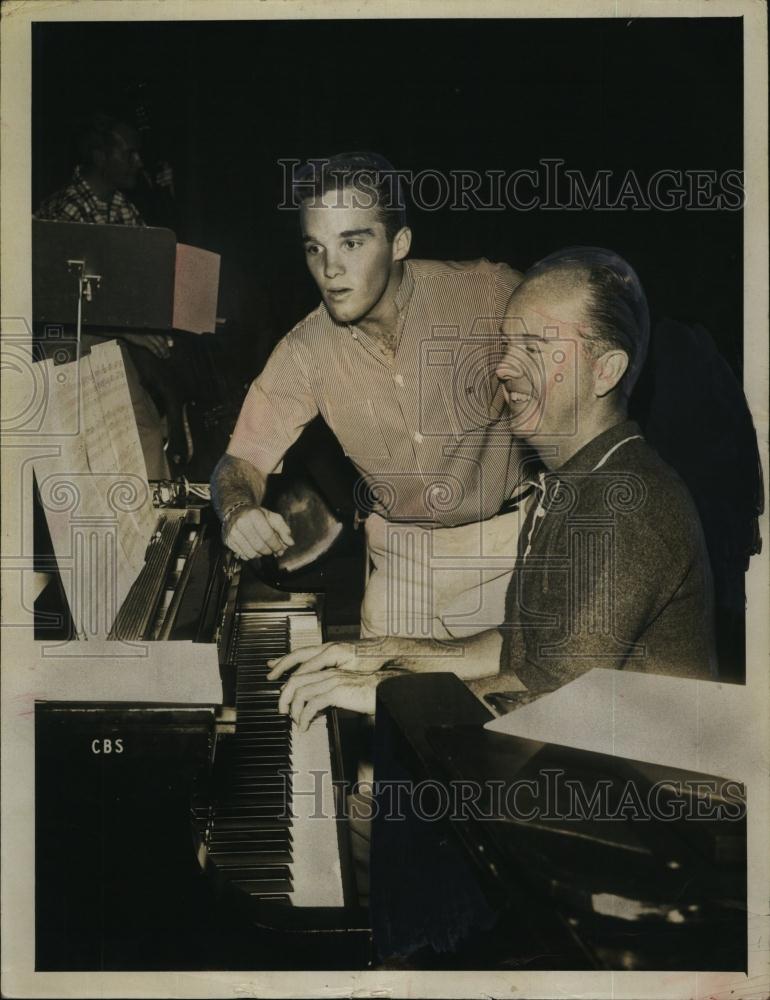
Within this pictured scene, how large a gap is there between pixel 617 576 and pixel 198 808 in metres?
1.12

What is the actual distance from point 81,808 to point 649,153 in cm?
223

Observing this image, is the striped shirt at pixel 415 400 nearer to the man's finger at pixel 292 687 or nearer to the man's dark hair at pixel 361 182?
the man's dark hair at pixel 361 182

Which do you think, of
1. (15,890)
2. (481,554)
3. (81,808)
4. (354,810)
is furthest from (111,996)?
(481,554)

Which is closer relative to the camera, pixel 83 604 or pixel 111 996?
pixel 83 604

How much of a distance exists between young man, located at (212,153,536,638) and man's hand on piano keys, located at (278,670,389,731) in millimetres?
141

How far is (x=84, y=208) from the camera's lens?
245 cm

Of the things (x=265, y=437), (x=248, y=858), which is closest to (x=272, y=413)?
(x=265, y=437)

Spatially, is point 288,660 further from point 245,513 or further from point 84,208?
point 84,208

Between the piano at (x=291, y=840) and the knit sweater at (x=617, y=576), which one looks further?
the knit sweater at (x=617, y=576)

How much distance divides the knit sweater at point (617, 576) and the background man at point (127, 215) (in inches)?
38.7

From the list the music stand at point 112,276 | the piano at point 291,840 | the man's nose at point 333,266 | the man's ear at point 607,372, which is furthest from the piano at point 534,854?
the music stand at point 112,276

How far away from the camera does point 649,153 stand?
2.48 meters

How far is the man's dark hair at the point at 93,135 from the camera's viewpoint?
244 cm

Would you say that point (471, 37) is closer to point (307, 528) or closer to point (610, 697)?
point (307, 528)
